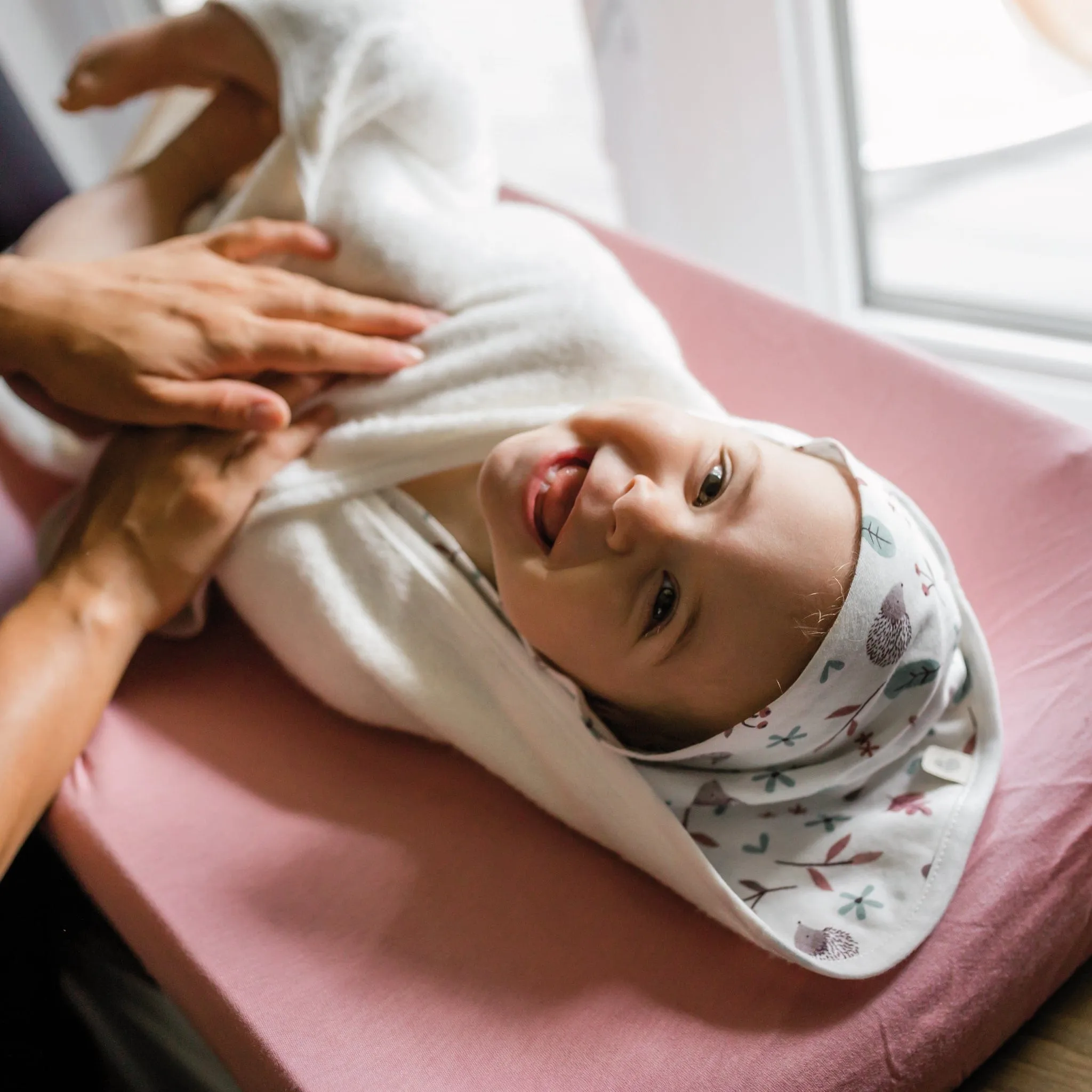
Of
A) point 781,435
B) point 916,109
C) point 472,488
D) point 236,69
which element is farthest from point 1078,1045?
point 916,109

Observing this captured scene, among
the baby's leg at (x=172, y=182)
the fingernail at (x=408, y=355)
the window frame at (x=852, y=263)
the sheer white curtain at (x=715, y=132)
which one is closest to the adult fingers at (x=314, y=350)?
the fingernail at (x=408, y=355)

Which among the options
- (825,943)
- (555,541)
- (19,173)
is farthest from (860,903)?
(19,173)

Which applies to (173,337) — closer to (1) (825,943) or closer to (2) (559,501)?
(2) (559,501)

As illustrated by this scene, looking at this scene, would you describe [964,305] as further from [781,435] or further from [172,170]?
[172,170]

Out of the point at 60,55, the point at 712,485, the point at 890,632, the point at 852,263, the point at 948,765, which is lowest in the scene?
the point at 852,263

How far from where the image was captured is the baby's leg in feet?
3.99

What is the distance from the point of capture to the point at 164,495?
1.02 metres

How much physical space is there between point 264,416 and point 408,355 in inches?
6.7

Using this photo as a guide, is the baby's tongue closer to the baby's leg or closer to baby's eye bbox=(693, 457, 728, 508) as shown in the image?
baby's eye bbox=(693, 457, 728, 508)

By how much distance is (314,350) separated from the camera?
1027 mm

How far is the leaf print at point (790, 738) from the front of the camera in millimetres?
864

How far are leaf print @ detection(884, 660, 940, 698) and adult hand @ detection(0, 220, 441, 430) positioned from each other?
0.56m

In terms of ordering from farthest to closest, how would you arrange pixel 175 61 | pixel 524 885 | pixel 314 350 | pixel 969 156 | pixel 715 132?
pixel 969 156 → pixel 715 132 → pixel 175 61 → pixel 314 350 → pixel 524 885

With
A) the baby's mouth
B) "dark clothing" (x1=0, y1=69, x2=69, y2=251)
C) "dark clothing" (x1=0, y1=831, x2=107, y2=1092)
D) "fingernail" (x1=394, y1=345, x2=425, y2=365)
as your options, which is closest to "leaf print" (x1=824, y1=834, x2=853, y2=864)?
the baby's mouth
